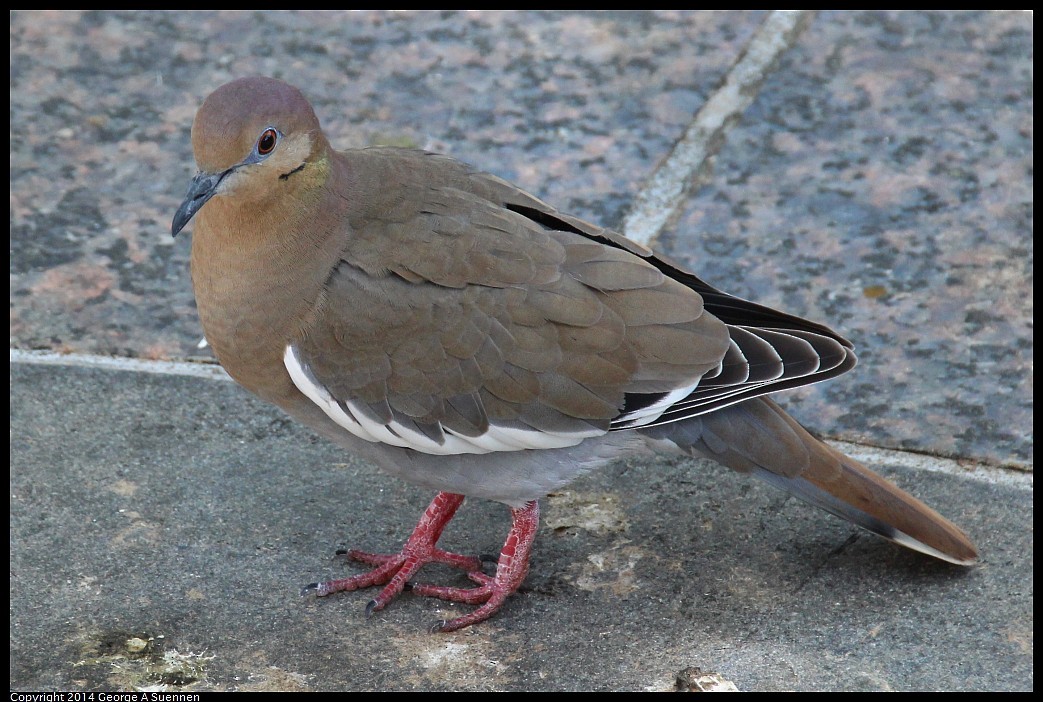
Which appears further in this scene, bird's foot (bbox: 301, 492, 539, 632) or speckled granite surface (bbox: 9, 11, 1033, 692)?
bird's foot (bbox: 301, 492, 539, 632)

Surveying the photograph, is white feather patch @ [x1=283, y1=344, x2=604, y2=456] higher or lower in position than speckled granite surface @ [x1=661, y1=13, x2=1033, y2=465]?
lower

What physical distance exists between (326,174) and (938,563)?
1757 mm

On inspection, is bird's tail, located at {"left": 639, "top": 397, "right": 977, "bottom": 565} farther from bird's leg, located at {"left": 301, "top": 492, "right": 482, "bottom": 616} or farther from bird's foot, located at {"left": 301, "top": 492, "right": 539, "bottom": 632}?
bird's leg, located at {"left": 301, "top": 492, "right": 482, "bottom": 616}

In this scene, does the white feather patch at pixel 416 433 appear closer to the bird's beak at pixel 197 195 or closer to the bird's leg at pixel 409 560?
the bird's leg at pixel 409 560

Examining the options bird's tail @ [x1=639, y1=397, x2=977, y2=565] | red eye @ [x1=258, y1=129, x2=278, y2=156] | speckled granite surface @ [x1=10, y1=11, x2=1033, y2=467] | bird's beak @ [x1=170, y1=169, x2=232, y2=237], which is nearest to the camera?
bird's beak @ [x1=170, y1=169, x2=232, y2=237]

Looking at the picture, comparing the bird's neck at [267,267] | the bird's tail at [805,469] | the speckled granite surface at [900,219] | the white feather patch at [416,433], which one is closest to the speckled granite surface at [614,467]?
the speckled granite surface at [900,219]

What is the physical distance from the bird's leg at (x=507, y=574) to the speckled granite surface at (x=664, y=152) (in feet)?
3.09

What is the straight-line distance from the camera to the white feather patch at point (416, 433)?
2.79 meters

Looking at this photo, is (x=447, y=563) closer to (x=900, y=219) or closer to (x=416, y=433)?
(x=416, y=433)

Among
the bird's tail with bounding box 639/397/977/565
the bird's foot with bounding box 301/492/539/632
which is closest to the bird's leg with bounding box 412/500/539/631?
the bird's foot with bounding box 301/492/539/632

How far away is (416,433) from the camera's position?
280 centimetres

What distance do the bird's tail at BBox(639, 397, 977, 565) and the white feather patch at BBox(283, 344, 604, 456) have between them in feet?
0.86

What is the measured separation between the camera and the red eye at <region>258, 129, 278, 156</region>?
2.75 meters

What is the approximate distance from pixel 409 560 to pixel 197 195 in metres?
1.01
